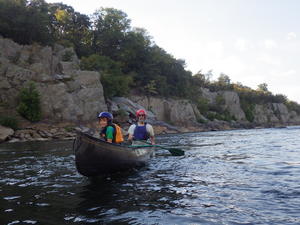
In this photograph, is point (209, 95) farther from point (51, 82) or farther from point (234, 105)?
point (51, 82)

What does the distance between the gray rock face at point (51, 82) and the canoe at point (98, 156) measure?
91.9 ft

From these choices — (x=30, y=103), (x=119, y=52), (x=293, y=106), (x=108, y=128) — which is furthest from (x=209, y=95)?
(x=108, y=128)

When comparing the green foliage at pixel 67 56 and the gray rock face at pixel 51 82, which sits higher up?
the green foliage at pixel 67 56

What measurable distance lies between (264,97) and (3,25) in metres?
81.0

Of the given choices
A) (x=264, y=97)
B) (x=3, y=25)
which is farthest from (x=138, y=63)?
(x=264, y=97)

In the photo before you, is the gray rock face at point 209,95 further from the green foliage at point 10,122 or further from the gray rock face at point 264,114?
the green foliage at point 10,122

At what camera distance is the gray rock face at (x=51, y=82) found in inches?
Result: 1331

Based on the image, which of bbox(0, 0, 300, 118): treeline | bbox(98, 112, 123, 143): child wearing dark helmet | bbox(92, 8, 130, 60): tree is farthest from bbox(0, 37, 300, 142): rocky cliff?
bbox(98, 112, 123, 143): child wearing dark helmet

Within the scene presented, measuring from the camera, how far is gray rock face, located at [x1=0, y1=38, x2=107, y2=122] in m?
33.8

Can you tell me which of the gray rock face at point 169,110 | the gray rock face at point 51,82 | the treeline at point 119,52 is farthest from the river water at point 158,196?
the gray rock face at point 169,110

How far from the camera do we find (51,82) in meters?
36.1

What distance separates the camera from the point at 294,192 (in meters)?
6.12

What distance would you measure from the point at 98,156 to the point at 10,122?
79.8 feet

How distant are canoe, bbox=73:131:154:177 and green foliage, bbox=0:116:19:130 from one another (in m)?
23.4
